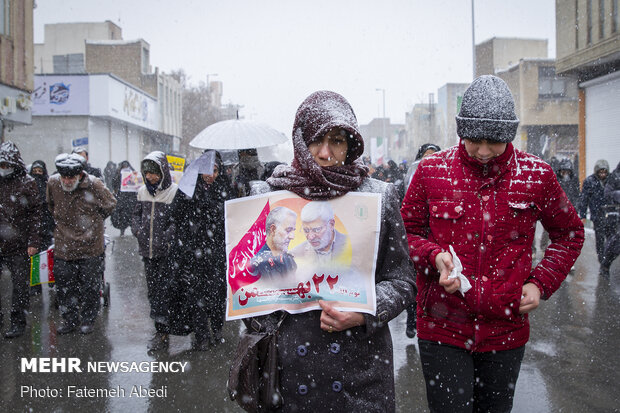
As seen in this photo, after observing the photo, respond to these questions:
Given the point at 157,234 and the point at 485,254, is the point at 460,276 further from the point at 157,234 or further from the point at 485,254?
the point at 157,234

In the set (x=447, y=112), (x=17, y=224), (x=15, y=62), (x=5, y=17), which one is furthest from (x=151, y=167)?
(x=447, y=112)

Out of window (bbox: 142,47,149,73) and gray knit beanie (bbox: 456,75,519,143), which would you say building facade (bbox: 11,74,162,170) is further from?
gray knit beanie (bbox: 456,75,519,143)

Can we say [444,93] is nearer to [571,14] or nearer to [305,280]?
[571,14]

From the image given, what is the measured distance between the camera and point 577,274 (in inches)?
370

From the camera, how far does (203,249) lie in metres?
5.73

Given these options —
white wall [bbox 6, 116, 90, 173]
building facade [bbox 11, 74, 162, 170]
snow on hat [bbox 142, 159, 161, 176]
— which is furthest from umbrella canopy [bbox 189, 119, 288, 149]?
white wall [bbox 6, 116, 90, 173]

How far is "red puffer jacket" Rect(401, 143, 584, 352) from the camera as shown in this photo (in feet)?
8.23

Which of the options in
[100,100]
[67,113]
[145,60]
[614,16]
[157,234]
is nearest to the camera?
[157,234]

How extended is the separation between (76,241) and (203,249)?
67.5 inches

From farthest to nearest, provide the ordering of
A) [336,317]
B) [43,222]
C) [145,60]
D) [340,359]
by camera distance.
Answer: [145,60], [43,222], [340,359], [336,317]

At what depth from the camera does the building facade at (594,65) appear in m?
17.2

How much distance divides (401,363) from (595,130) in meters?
18.4

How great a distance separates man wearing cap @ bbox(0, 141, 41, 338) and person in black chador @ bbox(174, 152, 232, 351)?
2.03 m

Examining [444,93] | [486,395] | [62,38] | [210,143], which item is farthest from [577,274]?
[444,93]
